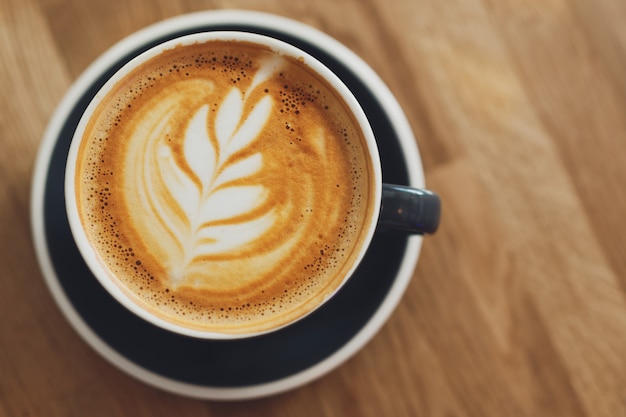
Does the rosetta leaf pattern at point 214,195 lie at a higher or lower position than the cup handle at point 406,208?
higher

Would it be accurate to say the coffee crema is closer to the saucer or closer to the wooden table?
the saucer

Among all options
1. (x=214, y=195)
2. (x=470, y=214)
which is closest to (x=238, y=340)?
(x=214, y=195)

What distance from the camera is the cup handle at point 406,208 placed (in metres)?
0.73

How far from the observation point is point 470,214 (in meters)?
1.01

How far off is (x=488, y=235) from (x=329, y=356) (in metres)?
0.36

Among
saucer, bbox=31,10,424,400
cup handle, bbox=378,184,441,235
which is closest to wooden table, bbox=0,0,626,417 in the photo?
saucer, bbox=31,10,424,400

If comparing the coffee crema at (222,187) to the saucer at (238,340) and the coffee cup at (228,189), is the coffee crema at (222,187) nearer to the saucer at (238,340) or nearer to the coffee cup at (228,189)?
the coffee cup at (228,189)

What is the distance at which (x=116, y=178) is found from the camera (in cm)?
73

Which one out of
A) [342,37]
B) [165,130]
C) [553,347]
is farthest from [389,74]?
[553,347]

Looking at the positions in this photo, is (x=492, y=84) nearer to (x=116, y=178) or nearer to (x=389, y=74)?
(x=389, y=74)

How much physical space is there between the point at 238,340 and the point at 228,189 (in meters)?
0.25

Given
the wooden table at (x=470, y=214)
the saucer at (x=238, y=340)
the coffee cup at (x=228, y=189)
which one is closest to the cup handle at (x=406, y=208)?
the coffee cup at (x=228, y=189)

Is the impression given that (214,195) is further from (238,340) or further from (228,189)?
(238,340)

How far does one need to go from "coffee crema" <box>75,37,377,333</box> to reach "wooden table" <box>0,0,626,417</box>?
0.96ft
